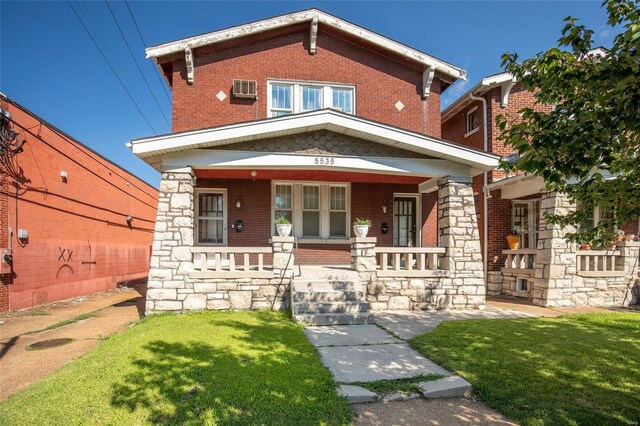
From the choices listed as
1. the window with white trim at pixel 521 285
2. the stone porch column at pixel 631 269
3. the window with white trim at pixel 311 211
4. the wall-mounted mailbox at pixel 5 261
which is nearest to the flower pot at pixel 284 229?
the window with white trim at pixel 311 211

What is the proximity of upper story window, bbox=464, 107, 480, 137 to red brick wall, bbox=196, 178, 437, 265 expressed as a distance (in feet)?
11.9

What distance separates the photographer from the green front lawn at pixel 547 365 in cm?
341

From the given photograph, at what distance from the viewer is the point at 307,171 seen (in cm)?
883

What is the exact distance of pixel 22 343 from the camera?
5.98 m

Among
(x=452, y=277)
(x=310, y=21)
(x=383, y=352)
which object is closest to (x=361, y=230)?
(x=452, y=277)

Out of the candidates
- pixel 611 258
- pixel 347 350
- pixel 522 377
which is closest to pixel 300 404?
pixel 347 350

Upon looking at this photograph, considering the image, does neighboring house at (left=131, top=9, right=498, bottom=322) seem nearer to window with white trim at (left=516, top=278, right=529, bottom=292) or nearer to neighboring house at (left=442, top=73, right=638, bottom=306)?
neighboring house at (left=442, top=73, right=638, bottom=306)

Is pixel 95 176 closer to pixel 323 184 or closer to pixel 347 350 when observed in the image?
pixel 323 184

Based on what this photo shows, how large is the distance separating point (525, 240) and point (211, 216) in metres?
10.7

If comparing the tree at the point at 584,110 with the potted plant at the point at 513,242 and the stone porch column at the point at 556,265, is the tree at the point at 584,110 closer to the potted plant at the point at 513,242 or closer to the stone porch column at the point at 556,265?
the stone porch column at the point at 556,265

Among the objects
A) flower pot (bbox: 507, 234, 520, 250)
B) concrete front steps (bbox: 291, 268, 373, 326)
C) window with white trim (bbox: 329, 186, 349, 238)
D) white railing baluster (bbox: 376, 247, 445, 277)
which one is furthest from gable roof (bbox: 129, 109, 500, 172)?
flower pot (bbox: 507, 234, 520, 250)

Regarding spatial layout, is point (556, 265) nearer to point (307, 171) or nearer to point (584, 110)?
point (307, 171)

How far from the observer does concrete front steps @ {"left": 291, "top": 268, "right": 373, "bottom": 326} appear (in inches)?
264

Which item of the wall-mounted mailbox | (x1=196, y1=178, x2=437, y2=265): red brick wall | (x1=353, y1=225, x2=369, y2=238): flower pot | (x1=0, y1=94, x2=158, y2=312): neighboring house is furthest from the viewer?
(x1=196, y1=178, x2=437, y2=265): red brick wall
